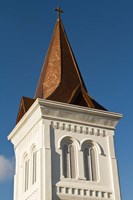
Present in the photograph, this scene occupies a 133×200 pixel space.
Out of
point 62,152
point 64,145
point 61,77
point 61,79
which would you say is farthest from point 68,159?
point 61,77

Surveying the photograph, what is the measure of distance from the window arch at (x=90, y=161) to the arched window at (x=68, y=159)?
26.7 inches

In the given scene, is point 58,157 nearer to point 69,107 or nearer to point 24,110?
point 69,107

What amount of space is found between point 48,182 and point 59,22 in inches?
473

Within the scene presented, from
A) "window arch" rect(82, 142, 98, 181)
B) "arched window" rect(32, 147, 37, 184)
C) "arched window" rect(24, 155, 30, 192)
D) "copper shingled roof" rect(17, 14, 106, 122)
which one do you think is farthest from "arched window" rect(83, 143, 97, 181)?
"arched window" rect(24, 155, 30, 192)

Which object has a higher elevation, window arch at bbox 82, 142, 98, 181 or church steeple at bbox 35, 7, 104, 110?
church steeple at bbox 35, 7, 104, 110

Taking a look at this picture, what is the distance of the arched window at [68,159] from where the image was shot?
847 inches

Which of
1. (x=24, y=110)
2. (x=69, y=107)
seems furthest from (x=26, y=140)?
(x=69, y=107)

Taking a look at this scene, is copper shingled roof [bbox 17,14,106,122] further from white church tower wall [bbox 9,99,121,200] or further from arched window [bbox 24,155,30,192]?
arched window [bbox 24,155,30,192]

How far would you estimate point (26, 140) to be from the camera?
23859 millimetres

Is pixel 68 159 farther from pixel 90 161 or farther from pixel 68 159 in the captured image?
pixel 90 161

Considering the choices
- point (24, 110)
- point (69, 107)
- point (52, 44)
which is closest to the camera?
point (69, 107)

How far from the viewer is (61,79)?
25.0 meters

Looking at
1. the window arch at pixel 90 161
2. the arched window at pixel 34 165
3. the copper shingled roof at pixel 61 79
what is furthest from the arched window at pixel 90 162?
the arched window at pixel 34 165

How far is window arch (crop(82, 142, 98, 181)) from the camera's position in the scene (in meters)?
22.1
